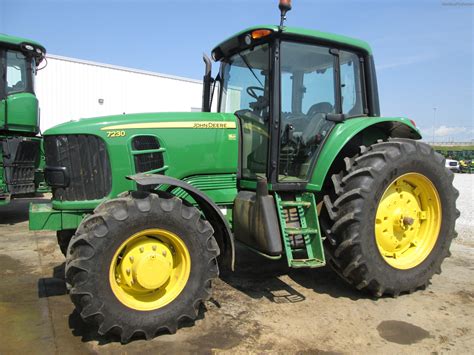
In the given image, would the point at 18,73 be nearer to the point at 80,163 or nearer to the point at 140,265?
the point at 80,163

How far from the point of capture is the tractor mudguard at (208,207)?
10.8ft

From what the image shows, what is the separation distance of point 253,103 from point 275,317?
2083mm

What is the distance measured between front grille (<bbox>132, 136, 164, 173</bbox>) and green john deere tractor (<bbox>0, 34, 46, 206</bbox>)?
4.88 metres

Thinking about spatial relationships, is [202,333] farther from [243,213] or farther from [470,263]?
[470,263]

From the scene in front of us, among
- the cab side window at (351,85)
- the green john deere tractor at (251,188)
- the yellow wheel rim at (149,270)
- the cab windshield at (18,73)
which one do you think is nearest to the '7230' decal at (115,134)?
the green john deere tractor at (251,188)

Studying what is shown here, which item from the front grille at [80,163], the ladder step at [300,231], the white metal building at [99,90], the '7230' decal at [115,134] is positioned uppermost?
the white metal building at [99,90]

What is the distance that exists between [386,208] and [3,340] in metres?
3.53

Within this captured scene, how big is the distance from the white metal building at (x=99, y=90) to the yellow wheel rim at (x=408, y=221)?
10491 millimetres

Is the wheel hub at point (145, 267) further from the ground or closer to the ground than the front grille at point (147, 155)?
closer to the ground

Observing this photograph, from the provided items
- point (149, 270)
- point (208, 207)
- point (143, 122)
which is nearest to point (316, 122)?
point (208, 207)

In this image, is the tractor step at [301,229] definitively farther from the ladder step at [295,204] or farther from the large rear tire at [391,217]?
the large rear tire at [391,217]

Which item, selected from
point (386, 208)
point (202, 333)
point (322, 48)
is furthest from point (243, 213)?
point (322, 48)

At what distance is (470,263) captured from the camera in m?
5.28

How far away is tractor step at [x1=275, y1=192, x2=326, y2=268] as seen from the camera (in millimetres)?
3755
